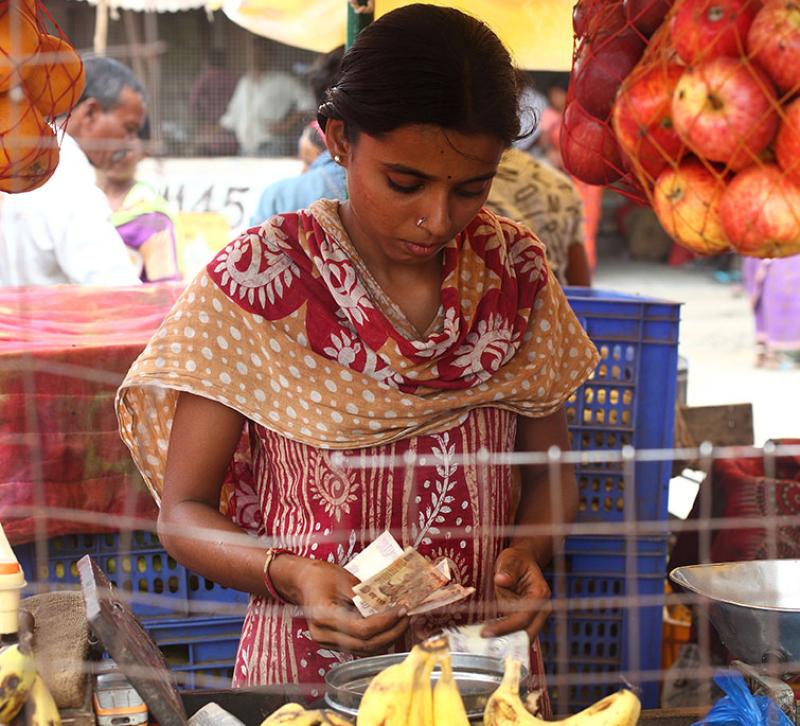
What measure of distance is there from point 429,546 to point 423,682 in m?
0.57

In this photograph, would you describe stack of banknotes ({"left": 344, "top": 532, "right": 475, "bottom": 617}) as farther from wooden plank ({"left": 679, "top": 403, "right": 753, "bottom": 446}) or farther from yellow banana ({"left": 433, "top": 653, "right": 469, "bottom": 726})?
wooden plank ({"left": 679, "top": 403, "right": 753, "bottom": 446})

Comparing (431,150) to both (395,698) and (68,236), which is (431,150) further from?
(68,236)

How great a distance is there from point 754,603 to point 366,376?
72cm

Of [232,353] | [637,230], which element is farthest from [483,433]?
[637,230]

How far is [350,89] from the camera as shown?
5.68 ft

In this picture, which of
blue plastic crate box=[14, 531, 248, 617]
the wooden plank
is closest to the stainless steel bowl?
blue plastic crate box=[14, 531, 248, 617]

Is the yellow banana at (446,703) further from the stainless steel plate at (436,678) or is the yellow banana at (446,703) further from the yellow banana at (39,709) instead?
the yellow banana at (39,709)

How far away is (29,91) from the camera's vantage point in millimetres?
1673

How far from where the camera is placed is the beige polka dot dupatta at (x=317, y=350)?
5.87 feet

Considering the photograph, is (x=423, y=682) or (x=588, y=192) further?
(x=588, y=192)

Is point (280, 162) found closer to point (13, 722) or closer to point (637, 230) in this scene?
point (637, 230)

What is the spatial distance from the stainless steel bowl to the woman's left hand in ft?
0.75

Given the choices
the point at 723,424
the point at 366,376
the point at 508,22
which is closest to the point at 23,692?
the point at 366,376

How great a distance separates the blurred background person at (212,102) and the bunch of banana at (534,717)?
357 inches
